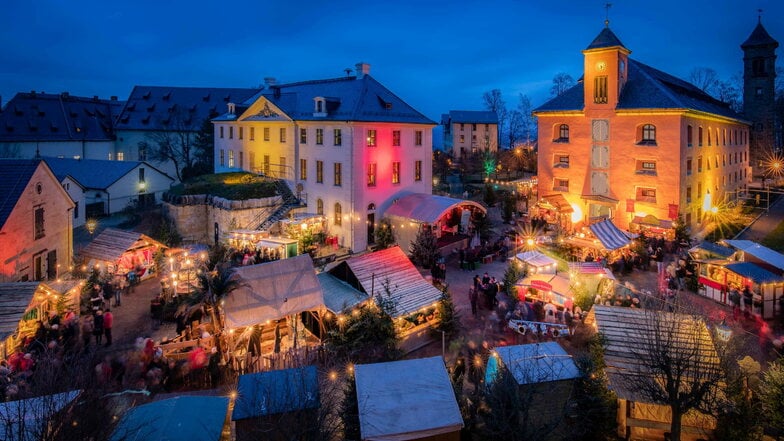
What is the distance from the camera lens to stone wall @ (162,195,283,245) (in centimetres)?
3150

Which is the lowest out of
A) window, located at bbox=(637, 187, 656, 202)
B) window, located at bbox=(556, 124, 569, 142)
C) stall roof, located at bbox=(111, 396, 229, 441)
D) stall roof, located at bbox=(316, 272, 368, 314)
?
stall roof, located at bbox=(111, 396, 229, 441)

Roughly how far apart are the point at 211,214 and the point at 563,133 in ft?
81.2

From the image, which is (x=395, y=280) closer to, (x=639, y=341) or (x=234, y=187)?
(x=639, y=341)

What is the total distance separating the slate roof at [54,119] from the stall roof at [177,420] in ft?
156

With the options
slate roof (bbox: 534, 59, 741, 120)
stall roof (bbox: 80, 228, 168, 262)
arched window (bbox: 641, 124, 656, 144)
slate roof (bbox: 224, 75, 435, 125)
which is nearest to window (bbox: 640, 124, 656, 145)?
arched window (bbox: 641, 124, 656, 144)

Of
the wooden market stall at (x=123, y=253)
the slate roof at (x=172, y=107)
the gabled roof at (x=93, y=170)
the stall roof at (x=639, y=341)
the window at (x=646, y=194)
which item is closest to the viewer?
the stall roof at (x=639, y=341)

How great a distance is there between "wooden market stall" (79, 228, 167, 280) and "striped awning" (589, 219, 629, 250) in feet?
71.1

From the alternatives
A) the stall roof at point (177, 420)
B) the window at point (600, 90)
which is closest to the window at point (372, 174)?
the window at point (600, 90)

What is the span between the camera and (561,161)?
35344mm

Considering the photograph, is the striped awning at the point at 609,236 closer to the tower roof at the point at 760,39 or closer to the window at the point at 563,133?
the window at the point at 563,133

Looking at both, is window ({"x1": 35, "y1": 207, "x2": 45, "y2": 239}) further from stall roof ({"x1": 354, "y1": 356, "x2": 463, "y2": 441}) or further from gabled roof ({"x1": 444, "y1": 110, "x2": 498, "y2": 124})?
gabled roof ({"x1": 444, "y1": 110, "x2": 498, "y2": 124})

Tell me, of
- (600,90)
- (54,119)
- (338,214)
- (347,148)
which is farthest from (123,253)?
(54,119)

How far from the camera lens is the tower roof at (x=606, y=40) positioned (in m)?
31.5

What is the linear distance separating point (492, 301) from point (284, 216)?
15948 mm
